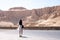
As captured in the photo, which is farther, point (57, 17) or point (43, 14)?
point (43, 14)

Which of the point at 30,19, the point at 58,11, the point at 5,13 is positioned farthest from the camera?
the point at 5,13

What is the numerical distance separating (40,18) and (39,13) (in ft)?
23.0

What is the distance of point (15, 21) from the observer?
97.6 metres

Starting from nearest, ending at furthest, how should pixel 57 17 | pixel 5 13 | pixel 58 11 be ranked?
pixel 57 17 → pixel 58 11 → pixel 5 13

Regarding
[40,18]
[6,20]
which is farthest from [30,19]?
[6,20]

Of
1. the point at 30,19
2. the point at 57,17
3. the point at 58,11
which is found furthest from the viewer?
the point at 30,19

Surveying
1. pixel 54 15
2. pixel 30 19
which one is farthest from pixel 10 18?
pixel 54 15

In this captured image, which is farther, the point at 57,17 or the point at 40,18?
the point at 40,18

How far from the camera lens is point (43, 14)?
96000 millimetres

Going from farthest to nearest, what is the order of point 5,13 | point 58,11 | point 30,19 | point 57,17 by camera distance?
point 5,13
point 30,19
point 58,11
point 57,17

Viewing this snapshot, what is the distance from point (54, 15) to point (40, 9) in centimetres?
1543

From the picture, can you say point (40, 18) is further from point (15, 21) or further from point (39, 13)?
point (15, 21)

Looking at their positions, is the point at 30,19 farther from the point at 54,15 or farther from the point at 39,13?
the point at 54,15

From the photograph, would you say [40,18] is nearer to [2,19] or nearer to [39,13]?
[39,13]
